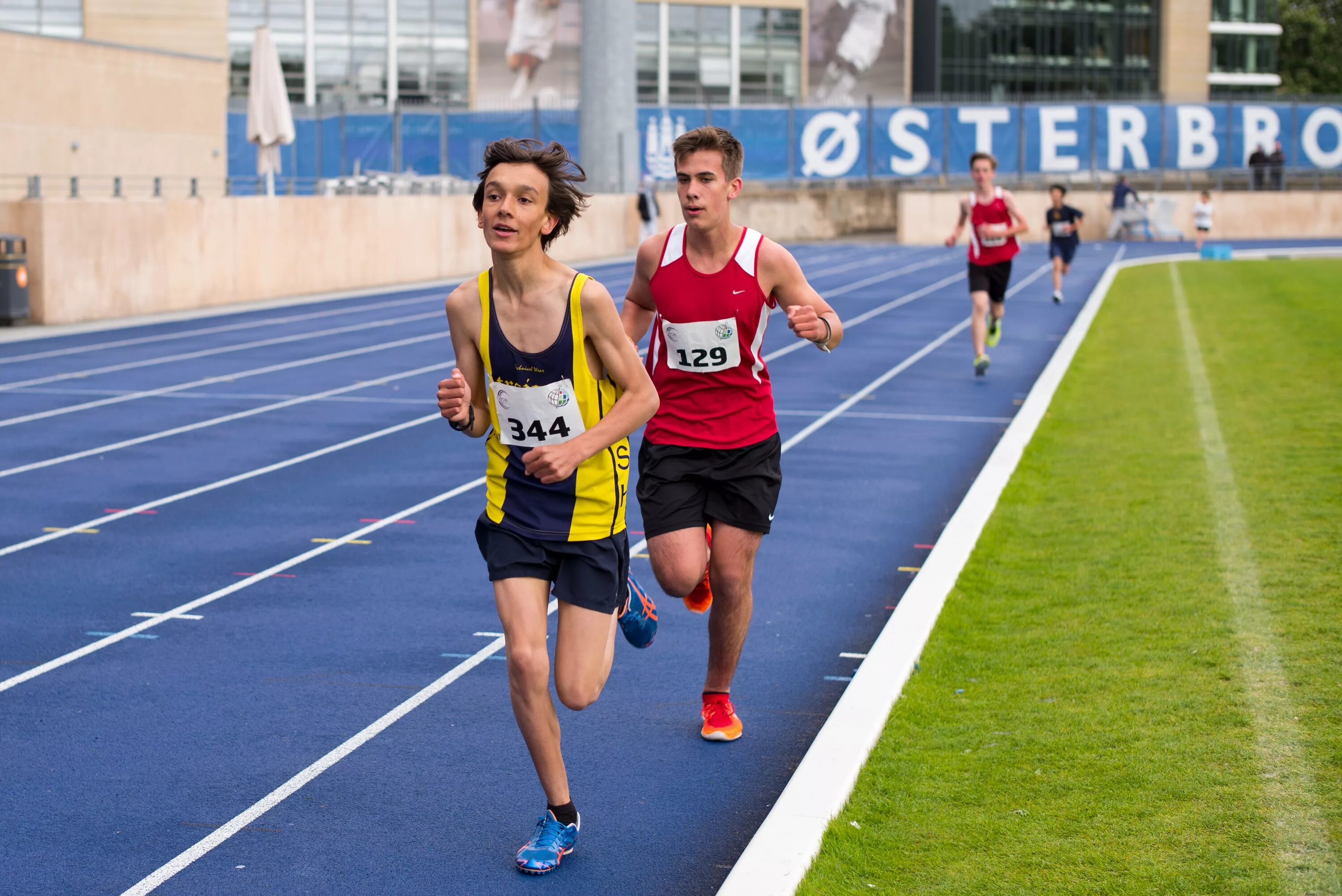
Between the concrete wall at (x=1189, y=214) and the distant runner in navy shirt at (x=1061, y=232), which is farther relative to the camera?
the concrete wall at (x=1189, y=214)

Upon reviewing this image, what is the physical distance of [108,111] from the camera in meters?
30.3

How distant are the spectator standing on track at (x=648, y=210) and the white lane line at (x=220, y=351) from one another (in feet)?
55.7

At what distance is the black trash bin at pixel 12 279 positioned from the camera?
2048 centimetres

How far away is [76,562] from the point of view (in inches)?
332

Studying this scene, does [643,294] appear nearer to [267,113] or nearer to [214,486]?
[214,486]

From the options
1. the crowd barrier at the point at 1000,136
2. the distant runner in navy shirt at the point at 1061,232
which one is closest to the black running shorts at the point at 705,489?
the distant runner in navy shirt at the point at 1061,232

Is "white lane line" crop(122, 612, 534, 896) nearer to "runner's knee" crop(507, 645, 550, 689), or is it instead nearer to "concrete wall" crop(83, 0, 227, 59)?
"runner's knee" crop(507, 645, 550, 689)

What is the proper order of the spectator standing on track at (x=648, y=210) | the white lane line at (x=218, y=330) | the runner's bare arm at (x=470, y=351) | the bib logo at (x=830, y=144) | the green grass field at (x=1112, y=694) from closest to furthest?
the green grass field at (x=1112, y=694) → the runner's bare arm at (x=470, y=351) → the white lane line at (x=218, y=330) → the spectator standing on track at (x=648, y=210) → the bib logo at (x=830, y=144)

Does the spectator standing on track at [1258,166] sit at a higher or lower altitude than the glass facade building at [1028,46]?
lower

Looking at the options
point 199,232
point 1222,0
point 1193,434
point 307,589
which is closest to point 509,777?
point 307,589

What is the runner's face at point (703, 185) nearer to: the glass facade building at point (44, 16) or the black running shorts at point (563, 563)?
the black running shorts at point (563, 563)

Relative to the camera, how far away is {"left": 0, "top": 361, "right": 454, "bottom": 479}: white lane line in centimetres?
1141

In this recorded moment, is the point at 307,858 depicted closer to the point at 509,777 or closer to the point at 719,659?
the point at 509,777

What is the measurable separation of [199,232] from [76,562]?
17241mm
